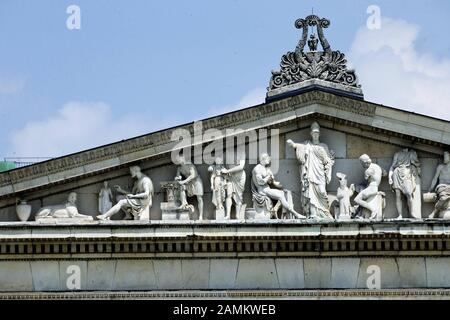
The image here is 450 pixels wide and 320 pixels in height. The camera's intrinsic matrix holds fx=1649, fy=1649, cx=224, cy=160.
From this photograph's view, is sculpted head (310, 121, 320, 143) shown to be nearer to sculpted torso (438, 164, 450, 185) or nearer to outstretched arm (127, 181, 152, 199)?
sculpted torso (438, 164, 450, 185)

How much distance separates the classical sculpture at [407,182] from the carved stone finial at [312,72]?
1931 millimetres

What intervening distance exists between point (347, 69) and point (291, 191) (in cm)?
317

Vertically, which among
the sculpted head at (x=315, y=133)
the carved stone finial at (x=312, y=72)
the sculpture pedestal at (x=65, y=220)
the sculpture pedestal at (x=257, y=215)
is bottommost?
the sculpture pedestal at (x=65, y=220)

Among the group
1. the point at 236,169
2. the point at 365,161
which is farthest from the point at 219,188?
the point at 365,161

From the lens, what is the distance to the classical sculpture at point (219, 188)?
37.3 m

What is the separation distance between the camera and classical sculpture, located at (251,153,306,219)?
3725 cm

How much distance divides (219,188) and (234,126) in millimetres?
1531

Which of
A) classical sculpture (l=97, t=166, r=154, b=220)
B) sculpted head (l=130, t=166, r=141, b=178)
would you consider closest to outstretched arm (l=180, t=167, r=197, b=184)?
classical sculpture (l=97, t=166, r=154, b=220)

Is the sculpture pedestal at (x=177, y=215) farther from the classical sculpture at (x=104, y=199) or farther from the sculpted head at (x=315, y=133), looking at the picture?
the sculpted head at (x=315, y=133)

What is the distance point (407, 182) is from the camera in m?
37.2

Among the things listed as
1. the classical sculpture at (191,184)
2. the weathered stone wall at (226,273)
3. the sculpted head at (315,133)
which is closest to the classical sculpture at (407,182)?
the weathered stone wall at (226,273)

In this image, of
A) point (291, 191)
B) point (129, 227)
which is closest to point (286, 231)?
point (291, 191)
